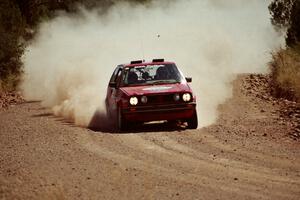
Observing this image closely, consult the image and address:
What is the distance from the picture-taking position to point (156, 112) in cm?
1224

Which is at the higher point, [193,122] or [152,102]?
[152,102]

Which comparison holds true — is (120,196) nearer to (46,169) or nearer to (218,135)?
(46,169)

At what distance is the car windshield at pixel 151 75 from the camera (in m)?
13.1

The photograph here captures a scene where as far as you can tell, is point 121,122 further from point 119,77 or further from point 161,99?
point 119,77

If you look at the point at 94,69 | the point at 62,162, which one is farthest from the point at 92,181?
the point at 94,69

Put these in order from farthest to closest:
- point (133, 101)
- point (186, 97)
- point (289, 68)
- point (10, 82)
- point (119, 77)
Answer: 1. point (10, 82)
2. point (289, 68)
3. point (119, 77)
4. point (186, 97)
5. point (133, 101)

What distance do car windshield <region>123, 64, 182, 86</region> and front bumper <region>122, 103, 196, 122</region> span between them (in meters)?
0.93

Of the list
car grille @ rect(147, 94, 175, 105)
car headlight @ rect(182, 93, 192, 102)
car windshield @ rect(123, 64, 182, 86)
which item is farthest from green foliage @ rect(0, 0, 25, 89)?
car headlight @ rect(182, 93, 192, 102)

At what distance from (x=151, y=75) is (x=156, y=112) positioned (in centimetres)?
128

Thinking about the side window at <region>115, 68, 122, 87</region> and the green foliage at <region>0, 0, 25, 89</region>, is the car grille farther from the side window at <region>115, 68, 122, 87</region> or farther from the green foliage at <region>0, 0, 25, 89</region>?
the green foliage at <region>0, 0, 25, 89</region>

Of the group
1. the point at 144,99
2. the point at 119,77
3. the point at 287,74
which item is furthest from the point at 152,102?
the point at 287,74

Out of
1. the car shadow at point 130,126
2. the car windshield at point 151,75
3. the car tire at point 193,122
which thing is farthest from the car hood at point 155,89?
the car shadow at point 130,126

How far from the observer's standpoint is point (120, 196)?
22.7 feet

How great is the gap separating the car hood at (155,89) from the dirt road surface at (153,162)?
0.78m
